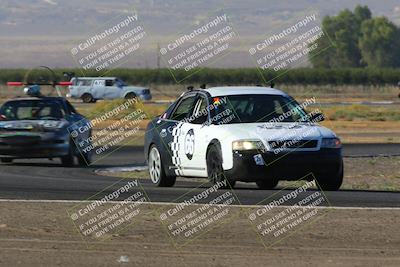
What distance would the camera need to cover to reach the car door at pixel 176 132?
1694 cm

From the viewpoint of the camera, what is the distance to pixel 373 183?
19547 millimetres

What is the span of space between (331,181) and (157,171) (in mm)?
2790

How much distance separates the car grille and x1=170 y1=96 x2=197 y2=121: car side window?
6.95ft

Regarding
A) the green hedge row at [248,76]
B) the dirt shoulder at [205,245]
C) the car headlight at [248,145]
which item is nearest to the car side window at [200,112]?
the car headlight at [248,145]

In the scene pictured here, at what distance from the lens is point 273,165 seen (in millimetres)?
15602

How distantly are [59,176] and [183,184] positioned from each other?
259 centimetres

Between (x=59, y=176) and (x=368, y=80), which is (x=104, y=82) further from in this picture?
(x=59, y=176)

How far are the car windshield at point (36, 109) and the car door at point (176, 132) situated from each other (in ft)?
19.2

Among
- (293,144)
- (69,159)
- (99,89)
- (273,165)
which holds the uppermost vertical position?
(99,89)

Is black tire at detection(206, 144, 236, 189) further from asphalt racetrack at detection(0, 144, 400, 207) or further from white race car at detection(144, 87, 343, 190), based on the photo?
asphalt racetrack at detection(0, 144, 400, 207)

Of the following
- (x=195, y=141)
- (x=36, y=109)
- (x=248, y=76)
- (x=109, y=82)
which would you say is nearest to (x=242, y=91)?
(x=195, y=141)

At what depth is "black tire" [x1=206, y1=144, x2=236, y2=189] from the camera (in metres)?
15.9

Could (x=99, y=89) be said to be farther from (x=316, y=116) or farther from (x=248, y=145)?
(x=248, y=145)

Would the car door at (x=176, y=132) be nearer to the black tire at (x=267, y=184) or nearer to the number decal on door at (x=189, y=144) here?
the number decal on door at (x=189, y=144)
